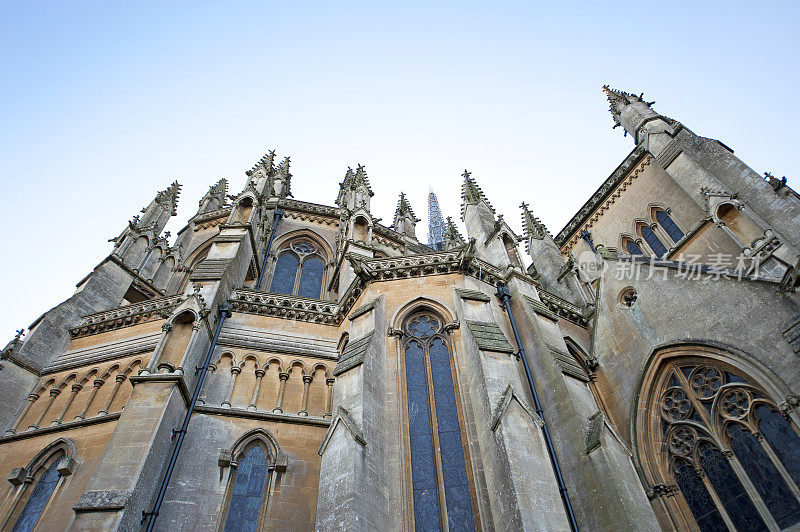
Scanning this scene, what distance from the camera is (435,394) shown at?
9547 mm

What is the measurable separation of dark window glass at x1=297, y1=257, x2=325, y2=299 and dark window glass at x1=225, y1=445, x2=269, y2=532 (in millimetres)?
7546

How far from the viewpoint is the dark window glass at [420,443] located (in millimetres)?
7887

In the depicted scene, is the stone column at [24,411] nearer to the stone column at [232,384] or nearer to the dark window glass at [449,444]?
the stone column at [232,384]

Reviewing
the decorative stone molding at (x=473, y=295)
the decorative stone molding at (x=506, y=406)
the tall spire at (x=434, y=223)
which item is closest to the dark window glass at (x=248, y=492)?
the decorative stone molding at (x=506, y=406)

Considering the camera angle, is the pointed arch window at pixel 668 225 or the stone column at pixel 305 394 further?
the pointed arch window at pixel 668 225

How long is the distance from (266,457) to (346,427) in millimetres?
2923

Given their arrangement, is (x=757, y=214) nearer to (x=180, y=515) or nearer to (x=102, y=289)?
(x=180, y=515)

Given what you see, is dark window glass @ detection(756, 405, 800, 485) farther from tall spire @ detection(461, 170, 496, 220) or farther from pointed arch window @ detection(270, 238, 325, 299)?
pointed arch window @ detection(270, 238, 325, 299)

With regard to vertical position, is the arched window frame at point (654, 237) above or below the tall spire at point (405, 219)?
below

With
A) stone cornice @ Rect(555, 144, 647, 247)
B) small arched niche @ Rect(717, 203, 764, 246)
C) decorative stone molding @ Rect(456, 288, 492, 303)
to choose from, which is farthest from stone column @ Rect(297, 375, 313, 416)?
stone cornice @ Rect(555, 144, 647, 247)

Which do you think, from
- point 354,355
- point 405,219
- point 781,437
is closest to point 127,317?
point 354,355

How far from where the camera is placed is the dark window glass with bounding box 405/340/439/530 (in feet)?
25.9

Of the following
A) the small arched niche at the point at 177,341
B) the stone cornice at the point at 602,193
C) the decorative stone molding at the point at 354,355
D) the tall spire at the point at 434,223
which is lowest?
the decorative stone molding at the point at 354,355

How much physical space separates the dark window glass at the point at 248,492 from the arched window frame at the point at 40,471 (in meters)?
3.39
